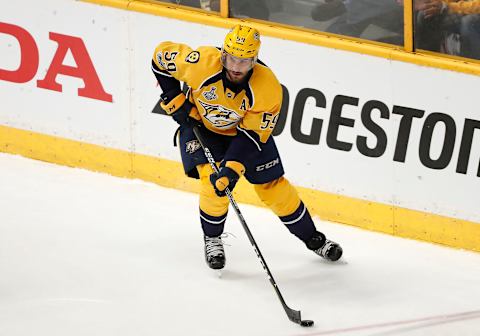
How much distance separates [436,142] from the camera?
6059 mm

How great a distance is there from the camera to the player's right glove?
218 inches

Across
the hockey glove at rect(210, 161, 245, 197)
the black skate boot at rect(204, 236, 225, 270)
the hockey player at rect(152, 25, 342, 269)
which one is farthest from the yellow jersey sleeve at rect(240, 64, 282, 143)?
the black skate boot at rect(204, 236, 225, 270)

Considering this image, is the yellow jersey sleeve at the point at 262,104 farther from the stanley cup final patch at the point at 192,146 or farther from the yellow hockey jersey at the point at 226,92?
the stanley cup final patch at the point at 192,146

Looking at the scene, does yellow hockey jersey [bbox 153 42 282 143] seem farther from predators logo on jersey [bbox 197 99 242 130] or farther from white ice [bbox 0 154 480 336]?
white ice [bbox 0 154 480 336]

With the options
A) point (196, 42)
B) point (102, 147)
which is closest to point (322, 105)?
point (196, 42)

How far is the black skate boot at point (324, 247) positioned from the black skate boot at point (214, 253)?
1.53 feet

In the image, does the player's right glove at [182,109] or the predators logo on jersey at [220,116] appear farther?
the player's right glove at [182,109]

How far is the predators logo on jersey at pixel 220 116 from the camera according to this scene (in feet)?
17.8

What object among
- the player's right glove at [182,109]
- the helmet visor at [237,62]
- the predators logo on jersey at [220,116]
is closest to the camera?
the helmet visor at [237,62]

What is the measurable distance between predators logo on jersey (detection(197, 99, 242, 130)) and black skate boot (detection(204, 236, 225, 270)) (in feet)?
1.81

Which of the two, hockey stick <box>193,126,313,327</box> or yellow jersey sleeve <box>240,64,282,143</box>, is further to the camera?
yellow jersey sleeve <box>240,64,282,143</box>

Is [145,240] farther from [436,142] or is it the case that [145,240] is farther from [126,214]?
[436,142]

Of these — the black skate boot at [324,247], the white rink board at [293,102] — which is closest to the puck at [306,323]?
the black skate boot at [324,247]

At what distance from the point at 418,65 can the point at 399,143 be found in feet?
1.36
